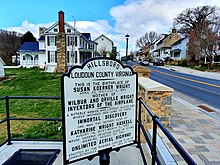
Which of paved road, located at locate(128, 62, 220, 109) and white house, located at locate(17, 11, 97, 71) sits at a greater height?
white house, located at locate(17, 11, 97, 71)

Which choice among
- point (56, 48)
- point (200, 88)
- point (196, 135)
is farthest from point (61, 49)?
point (196, 135)

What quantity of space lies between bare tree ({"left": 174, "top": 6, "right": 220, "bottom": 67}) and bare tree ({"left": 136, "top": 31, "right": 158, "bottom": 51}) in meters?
39.5

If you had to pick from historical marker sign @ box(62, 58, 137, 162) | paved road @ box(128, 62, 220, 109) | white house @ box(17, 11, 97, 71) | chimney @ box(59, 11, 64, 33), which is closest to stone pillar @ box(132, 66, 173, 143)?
historical marker sign @ box(62, 58, 137, 162)

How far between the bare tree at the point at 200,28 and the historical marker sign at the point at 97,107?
2914cm

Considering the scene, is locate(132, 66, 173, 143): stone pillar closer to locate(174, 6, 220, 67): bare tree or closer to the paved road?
the paved road

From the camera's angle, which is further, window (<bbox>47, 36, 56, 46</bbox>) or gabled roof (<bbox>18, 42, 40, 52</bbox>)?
gabled roof (<bbox>18, 42, 40, 52</bbox>)

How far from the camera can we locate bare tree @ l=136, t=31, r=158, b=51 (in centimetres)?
9475

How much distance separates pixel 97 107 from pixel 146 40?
3920 inches

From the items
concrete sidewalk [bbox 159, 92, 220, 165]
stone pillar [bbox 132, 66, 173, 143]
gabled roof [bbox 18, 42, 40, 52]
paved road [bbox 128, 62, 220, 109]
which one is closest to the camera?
concrete sidewalk [bbox 159, 92, 220, 165]

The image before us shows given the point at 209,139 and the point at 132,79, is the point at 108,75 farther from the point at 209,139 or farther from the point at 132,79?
the point at 209,139

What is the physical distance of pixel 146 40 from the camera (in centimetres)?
9812

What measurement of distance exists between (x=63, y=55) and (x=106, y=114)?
20.6 meters

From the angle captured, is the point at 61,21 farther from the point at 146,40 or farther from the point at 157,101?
the point at 146,40

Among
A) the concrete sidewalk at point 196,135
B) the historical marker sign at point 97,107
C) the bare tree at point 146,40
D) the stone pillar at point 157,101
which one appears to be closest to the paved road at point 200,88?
the concrete sidewalk at point 196,135
